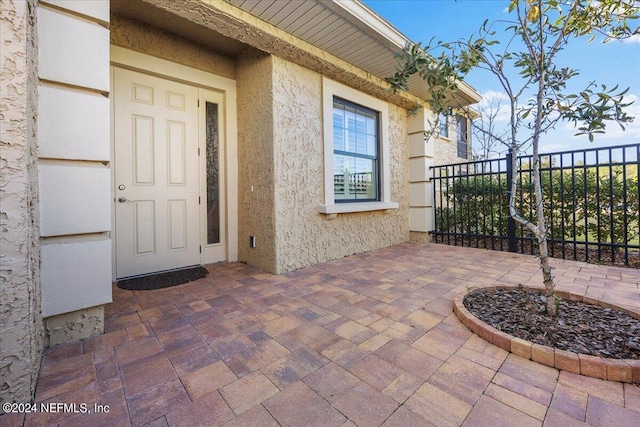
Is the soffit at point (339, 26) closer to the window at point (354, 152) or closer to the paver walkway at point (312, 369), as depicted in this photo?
the window at point (354, 152)

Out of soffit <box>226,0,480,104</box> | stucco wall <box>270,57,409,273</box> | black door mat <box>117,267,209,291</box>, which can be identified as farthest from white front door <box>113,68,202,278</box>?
soffit <box>226,0,480,104</box>

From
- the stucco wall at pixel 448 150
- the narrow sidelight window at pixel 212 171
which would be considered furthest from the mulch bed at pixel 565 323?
the stucco wall at pixel 448 150

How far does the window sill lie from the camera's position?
3.64m

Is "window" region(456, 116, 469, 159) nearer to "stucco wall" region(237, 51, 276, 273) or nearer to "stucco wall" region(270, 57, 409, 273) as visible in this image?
"stucco wall" region(270, 57, 409, 273)

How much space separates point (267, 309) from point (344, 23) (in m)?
2.96

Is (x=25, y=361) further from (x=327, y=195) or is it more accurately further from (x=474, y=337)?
(x=327, y=195)

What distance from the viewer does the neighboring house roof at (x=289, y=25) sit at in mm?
2510

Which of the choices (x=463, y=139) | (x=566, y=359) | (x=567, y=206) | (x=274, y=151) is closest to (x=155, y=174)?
(x=274, y=151)

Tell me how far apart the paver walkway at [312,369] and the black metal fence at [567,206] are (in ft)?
4.42

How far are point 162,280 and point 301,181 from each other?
1955mm

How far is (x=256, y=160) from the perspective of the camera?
3463mm

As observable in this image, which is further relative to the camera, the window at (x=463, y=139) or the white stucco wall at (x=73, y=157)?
the window at (x=463, y=139)

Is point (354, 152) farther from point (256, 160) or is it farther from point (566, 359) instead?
point (566, 359)

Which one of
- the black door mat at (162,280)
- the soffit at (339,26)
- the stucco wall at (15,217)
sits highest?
the soffit at (339,26)
